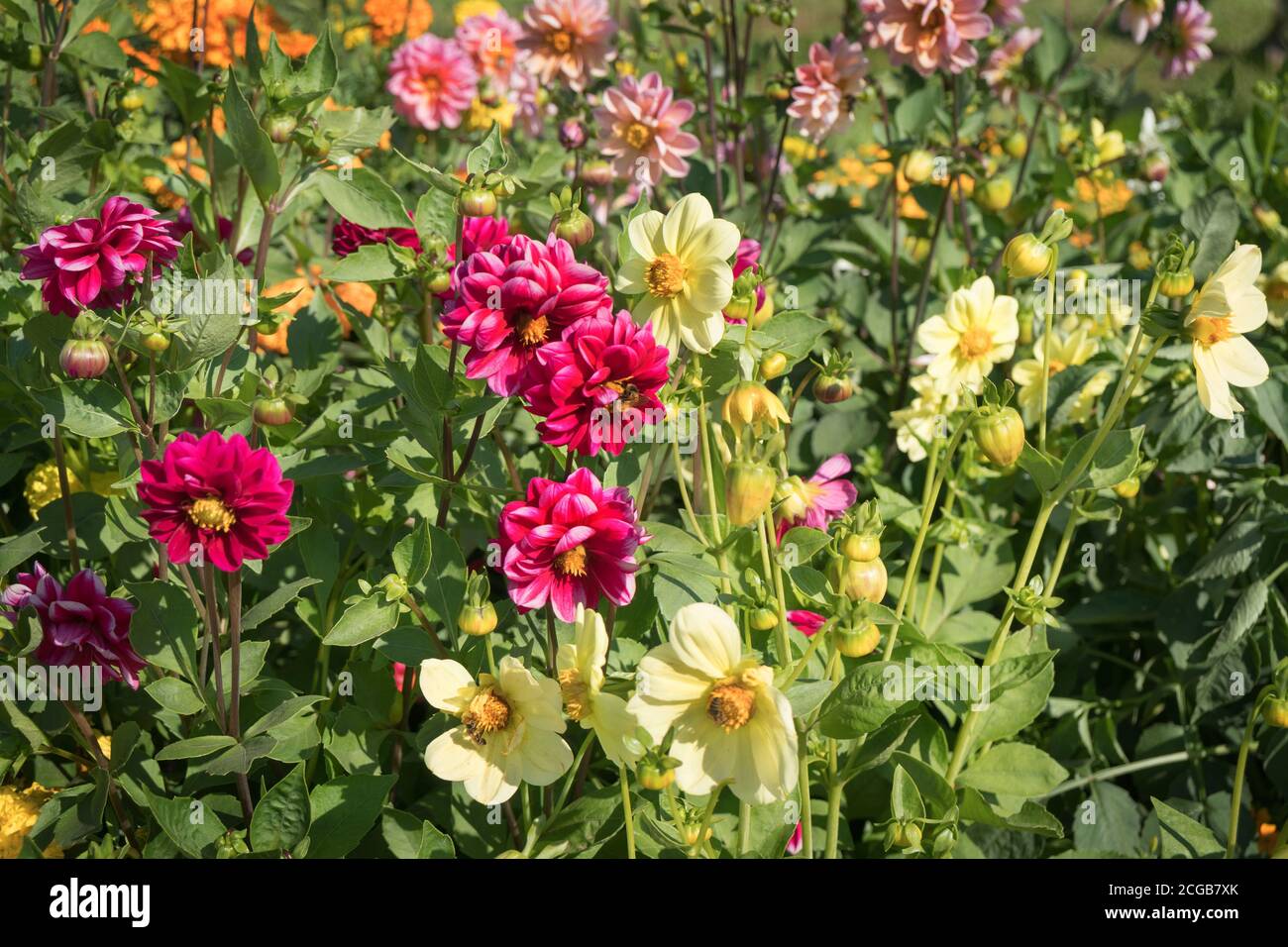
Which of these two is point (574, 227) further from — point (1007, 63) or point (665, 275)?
point (1007, 63)

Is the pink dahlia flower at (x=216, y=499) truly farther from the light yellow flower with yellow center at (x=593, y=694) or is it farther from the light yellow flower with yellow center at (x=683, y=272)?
the light yellow flower with yellow center at (x=683, y=272)

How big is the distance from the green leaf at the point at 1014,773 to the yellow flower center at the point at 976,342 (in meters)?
0.48

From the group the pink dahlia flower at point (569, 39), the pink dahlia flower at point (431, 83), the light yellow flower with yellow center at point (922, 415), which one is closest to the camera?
the light yellow flower with yellow center at point (922, 415)

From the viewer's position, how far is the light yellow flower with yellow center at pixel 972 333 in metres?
1.51

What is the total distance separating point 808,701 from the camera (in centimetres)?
109

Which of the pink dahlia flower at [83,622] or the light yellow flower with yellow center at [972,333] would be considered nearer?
the pink dahlia flower at [83,622]

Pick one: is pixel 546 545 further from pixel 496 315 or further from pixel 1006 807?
pixel 1006 807

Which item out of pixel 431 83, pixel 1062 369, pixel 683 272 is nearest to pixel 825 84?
pixel 1062 369

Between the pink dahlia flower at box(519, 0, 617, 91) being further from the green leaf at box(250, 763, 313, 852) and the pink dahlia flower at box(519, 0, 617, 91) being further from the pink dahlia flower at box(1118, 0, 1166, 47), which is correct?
the green leaf at box(250, 763, 313, 852)

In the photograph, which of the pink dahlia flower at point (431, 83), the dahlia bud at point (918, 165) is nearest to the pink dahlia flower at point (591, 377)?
the dahlia bud at point (918, 165)

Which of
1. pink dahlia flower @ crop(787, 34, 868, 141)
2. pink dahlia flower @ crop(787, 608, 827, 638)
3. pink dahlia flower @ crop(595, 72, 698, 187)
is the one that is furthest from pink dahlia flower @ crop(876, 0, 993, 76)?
pink dahlia flower @ crop(787, 608, 827, 638)

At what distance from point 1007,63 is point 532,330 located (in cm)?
181

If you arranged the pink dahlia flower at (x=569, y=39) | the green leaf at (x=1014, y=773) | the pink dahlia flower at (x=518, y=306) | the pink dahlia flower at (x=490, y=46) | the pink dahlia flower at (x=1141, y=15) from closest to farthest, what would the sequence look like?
the pink dahlia flower at (x=518, y=306), the green leaf at (x=1014, y=773), the pink dahlia flower at (x=569, y=39), the pink dahlia flower at (x=1141, y=15), the pink dahlia flower at (x=490, y=46)

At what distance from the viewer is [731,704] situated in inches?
39.9
